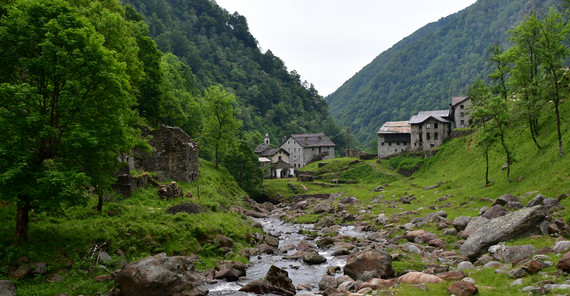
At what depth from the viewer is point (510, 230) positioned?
2241 centimetres

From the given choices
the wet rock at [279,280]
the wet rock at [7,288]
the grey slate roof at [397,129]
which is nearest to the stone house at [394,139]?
the grey slate roof at [397,129]

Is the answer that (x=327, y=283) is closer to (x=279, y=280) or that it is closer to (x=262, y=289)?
(x=279, y=280)

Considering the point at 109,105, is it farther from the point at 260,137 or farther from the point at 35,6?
the point at 260,137

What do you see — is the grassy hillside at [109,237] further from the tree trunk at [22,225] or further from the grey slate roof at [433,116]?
the grey slate roof at [433,116]

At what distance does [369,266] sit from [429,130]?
7378 centimetres

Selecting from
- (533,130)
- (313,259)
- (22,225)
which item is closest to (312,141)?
(533,130)

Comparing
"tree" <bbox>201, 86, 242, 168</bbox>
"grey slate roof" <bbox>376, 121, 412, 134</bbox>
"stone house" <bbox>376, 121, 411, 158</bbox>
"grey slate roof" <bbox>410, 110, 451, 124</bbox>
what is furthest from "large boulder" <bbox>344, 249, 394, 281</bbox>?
"grey slate roof" <bbox>376, 121, 412, 134</bbox>

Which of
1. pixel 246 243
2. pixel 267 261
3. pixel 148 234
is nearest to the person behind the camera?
pixel 148 234

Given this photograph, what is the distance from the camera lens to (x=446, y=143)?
82.3m

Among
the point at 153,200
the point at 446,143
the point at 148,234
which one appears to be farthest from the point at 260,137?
the point at 148,234

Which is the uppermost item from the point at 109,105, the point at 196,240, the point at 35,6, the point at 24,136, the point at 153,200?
the point at 35,6

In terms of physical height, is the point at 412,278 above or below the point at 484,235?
below

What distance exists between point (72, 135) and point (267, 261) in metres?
17.8

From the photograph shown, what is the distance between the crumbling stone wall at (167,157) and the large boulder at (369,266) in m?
32.2
